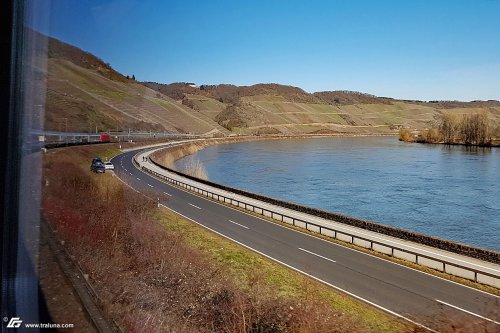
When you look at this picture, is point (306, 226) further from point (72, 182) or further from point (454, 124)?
point (454, 124)

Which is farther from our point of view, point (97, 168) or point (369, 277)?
point (97, 168)

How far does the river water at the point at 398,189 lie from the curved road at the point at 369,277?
9.03 meters

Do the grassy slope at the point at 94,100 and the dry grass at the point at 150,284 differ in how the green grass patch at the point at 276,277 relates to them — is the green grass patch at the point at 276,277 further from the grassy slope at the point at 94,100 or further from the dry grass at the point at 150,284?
the grassy slope at the point at 94,100

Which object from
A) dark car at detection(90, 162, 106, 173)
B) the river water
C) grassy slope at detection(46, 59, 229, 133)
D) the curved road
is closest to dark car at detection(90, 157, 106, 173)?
dark car at detection(90, 162, 106, 173)

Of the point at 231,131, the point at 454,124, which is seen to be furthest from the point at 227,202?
the point at 231,131

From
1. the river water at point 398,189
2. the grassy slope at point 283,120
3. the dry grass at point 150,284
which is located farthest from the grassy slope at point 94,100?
the grassy slope at point 283,120

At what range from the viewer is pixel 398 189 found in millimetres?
37000

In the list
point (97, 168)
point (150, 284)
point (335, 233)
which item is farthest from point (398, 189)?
point (150, 284)

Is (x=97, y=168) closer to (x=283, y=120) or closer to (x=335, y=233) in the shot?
(x=335, y=233)

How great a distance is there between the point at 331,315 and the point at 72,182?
655 cm

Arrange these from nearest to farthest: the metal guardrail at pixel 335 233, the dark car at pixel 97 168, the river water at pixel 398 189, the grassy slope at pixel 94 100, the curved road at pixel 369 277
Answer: the grassy slope at pixel 94 100 < the curved road at pixel 369 277 < the metal guardrail at pixel 335 233 < the dark car at pixel 97 168 < the river water at pixel 398 189

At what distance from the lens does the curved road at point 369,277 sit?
35.4 ft

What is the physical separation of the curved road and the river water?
903 cm

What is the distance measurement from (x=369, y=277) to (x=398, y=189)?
2519 cm
